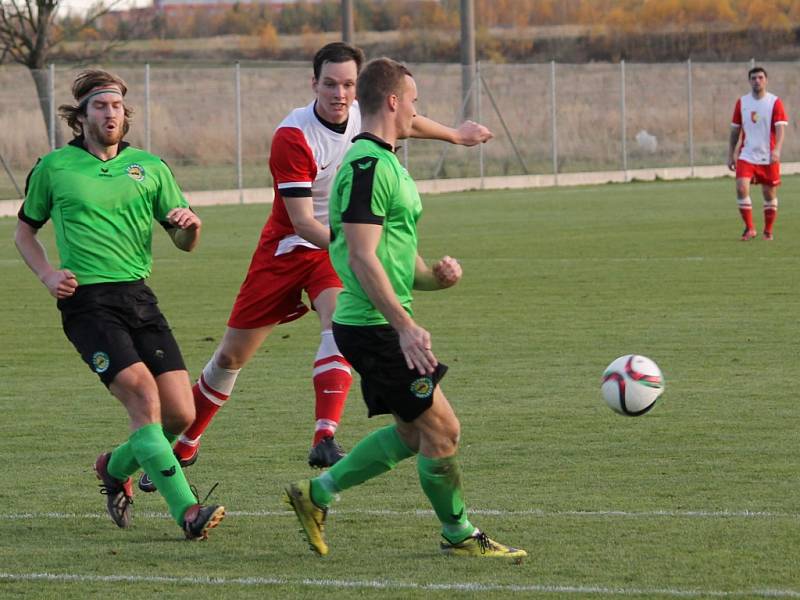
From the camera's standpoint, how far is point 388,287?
586cm

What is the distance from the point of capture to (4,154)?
32188 mm

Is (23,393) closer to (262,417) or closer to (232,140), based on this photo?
(262,417)

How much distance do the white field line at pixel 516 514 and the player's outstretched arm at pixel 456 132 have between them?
5.46 feet

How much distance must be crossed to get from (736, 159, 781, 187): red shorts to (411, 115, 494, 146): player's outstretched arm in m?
13.9

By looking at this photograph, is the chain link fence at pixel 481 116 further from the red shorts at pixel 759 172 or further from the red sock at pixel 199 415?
the red sock at pixel 199 415

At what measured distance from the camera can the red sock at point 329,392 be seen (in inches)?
313

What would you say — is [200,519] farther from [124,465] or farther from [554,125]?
[554,125]

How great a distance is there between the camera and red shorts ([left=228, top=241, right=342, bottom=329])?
825cm

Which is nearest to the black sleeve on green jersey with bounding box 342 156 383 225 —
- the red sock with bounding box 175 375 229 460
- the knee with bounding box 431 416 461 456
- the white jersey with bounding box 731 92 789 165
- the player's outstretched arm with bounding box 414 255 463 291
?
the player's outstretched arm with bounding box 414 255 463 291

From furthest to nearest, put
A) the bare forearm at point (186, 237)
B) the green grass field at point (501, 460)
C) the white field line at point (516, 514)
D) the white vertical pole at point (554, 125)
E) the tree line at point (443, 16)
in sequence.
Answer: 1. the tree line at point (443, 16)
2. the white vertical pole at point (554, 125)
3. the bare forearm at point (186, 237)
4. the white field line at point (516, 514)
5. the green grass field at point (501, 460)

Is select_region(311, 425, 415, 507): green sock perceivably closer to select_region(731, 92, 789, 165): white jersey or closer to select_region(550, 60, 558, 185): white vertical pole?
select_region(731, 92, 789, 165): white jersey

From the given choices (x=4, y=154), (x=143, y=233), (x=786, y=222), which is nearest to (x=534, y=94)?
(x=4, y=154)

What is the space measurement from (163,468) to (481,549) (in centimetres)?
132

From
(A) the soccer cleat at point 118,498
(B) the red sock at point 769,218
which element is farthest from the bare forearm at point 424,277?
(B) the red sock at point 769,218
